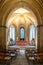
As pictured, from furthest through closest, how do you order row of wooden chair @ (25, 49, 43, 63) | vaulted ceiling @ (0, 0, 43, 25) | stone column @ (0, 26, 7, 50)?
stone column @ (0, 26, 7, 50)
vaulted ceiling @ (0, 0, 43, 25)
row of wooden chair @ (25, 49, 43, 63)

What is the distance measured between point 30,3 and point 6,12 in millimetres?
3458

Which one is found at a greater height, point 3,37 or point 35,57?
point 3,37

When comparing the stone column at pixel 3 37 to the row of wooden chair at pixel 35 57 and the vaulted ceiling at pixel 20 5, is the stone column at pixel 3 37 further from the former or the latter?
the row of wooden chair at pixel 35 57

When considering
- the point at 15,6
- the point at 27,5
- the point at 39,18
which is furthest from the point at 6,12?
the point at 39,18

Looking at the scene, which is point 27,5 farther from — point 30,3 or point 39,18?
point 39,18

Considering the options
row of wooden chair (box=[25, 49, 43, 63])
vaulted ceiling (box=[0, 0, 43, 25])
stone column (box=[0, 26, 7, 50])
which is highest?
vaulted ceiling (box=[0, 0, 43, 25])

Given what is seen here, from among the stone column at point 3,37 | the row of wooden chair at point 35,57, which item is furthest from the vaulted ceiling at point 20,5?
the row of wooden chair at point 35,57

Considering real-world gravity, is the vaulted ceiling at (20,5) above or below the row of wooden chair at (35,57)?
above

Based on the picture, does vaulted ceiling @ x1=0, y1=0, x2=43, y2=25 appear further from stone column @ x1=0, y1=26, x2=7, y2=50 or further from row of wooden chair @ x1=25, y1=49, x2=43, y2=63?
row of wooden chair @ x1=25, y1=49, x2=43, y2=63

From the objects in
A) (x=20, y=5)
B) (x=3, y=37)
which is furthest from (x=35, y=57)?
(x=20, y=5)

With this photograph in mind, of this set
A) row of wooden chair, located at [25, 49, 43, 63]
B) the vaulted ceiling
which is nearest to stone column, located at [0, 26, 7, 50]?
the vaulted ceiling

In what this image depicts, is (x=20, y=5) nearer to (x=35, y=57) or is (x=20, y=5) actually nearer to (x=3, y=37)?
(x=3, y=37)

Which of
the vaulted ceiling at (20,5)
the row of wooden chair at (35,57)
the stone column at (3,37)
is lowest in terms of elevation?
the row of wooden chair at (35,57)

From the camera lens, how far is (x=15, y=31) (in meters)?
37.2
